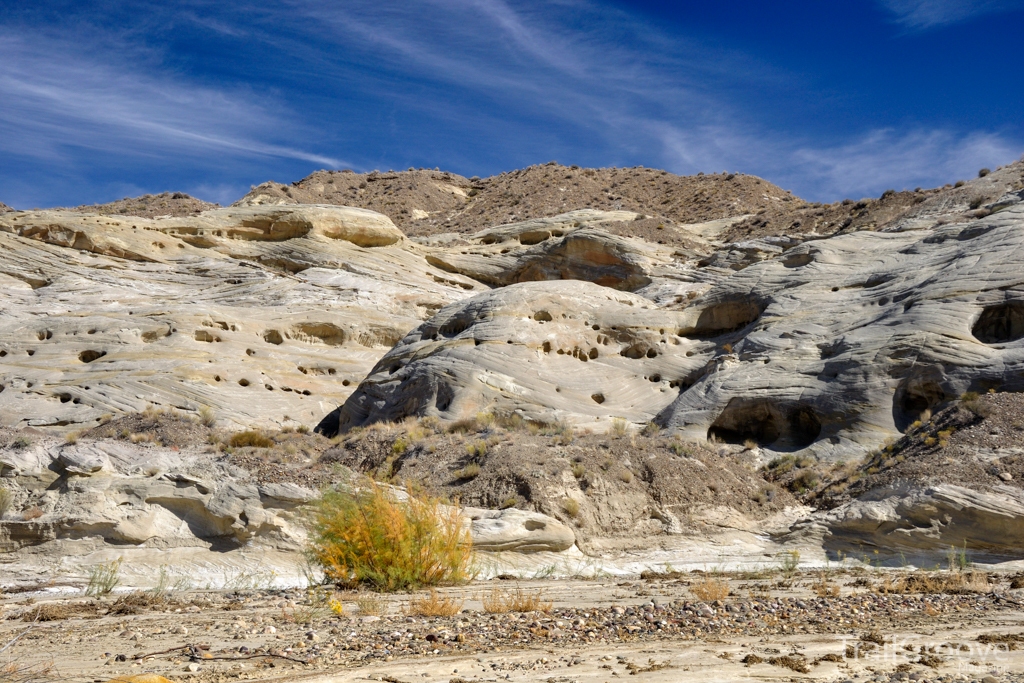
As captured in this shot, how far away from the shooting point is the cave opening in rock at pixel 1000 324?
22.3m

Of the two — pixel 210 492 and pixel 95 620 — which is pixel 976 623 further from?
pixel 210 492

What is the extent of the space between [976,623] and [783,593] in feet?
9.08

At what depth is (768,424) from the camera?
78.1ft

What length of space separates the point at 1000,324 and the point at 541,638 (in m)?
20.0

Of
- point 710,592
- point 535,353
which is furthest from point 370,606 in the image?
point 535,353

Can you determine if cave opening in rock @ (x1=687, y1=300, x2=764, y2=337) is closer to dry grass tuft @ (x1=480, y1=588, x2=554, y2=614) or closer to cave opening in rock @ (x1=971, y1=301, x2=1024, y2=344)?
cave opening in rock @ (x1=971, y1=301, x2=1024, y2=344)

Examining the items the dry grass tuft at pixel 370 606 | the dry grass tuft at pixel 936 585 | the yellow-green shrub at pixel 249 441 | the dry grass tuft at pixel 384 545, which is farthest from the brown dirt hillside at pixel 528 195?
the dry grass tuft at pixel 370 606

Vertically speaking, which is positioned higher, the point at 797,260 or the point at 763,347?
the point at 797,260

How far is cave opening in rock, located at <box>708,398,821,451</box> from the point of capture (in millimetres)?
22766

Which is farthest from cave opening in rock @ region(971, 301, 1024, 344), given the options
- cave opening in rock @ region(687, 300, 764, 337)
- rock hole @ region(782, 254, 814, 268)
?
rock hole @ region(782, 254, 814, 268)

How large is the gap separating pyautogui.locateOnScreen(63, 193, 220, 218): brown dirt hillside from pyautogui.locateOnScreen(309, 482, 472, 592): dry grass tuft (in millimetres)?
42255

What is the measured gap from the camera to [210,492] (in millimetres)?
15062

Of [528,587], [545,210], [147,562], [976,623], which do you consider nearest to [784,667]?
[976,623]

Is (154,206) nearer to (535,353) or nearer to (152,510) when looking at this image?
(535,353)
